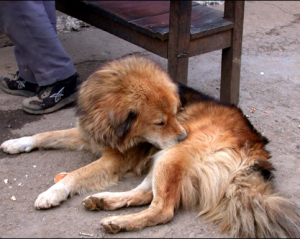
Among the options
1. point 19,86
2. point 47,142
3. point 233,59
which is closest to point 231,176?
point 47,142

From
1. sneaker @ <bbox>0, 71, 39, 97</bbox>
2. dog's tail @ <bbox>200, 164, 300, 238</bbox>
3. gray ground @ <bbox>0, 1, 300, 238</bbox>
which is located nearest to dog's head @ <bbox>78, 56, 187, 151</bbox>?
gray ground @ <bbox>0, 1, 300, 238</bbox>

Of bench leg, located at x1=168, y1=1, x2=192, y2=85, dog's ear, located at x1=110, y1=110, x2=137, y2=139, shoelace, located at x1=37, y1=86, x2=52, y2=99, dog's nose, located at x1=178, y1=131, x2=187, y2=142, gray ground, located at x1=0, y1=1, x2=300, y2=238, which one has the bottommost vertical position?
gray ground, located at x1=0, y1=1, x2=300, y2=238

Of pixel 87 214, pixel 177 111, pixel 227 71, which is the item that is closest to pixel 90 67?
pixel 227 71

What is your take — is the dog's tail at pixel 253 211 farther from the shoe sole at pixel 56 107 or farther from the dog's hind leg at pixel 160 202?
the shoe sole at pixel 56 107

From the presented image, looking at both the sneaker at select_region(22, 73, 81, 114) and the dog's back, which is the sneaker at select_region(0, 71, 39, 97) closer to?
the sneaker at select_region(22, 73, 81, 114)

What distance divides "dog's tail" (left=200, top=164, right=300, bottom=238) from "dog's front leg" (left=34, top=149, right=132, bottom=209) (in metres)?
0.74

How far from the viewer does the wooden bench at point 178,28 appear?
362cm

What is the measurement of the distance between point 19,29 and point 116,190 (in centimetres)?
169

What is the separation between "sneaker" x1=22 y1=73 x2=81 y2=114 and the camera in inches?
159

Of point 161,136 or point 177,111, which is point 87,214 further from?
point 177,111

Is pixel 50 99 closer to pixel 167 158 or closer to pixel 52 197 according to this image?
pixel 52 197

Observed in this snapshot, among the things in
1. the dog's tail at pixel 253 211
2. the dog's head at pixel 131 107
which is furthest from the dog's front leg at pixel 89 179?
the dog's tail at pixel 253 211

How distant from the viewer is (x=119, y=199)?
2.83m

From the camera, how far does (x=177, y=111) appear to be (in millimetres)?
3232
